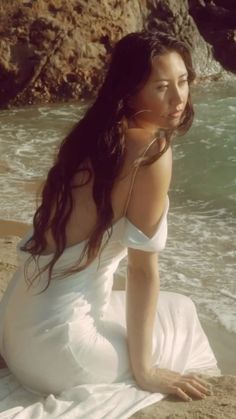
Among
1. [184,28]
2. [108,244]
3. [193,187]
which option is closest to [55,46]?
[184,28]

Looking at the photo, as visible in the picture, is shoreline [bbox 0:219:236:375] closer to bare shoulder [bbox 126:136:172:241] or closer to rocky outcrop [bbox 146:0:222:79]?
bare shoulder [bbox 126:136:172:241]

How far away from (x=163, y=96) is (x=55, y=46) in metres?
8.85

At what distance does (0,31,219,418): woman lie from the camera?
2.53 meters

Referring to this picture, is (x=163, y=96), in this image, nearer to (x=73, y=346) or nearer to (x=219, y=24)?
(x=73, y=346)

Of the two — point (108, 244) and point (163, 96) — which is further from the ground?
point (163, 96)

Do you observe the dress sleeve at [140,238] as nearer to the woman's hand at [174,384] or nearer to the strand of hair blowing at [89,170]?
the strand of hair blowing at [89,170]

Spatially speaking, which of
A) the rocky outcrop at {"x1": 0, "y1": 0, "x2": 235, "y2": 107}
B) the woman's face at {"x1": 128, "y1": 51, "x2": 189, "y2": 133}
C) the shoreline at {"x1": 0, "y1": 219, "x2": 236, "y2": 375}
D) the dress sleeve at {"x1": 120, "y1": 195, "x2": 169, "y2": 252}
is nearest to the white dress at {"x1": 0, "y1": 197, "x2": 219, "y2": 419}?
the dress sleeve at {"x1": 120, "y1": 195, "x2": 169, "y2": 252}

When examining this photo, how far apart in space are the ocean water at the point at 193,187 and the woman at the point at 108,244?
1538 millimetres

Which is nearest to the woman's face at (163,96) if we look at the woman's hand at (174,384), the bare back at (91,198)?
the bare back at (91,198)

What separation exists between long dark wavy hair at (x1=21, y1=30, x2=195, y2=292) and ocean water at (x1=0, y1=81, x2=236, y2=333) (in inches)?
68.7

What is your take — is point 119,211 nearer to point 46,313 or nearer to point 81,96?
point 46,313

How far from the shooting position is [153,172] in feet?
8.22

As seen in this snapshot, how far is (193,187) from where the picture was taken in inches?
285

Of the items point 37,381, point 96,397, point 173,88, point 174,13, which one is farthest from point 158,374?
point 174,13
